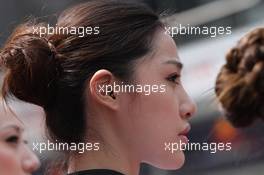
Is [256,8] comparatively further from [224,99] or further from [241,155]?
[224,99]

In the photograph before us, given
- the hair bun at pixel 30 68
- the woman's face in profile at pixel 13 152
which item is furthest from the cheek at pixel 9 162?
the hair bun at pixel 30 68

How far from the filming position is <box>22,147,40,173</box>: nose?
101cm

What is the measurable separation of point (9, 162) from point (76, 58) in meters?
0.29

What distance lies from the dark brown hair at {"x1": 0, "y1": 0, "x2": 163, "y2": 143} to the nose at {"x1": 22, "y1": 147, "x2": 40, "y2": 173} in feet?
0.59

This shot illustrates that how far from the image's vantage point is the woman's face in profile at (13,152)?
1006mm

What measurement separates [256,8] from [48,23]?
1.49 ft

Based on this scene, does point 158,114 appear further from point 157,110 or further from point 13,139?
point 13,139

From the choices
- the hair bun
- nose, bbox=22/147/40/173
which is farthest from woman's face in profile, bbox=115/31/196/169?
nose, bbox=22/147/40/173

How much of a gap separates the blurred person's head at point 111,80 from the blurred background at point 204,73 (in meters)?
0.17

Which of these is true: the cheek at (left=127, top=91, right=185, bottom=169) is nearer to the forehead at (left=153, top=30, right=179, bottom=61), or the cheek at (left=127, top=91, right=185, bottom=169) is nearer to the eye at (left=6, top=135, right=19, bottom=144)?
the forehead at (left=153, top=30, right=179, bottom=61)

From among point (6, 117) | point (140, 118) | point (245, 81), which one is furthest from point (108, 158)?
point (6, 117)

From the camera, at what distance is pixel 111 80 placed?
793 mm

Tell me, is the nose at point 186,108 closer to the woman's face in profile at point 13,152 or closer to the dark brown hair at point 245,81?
the dark brown hair at point 245,81

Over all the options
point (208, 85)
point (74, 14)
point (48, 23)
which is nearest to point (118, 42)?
point (74, 14)
